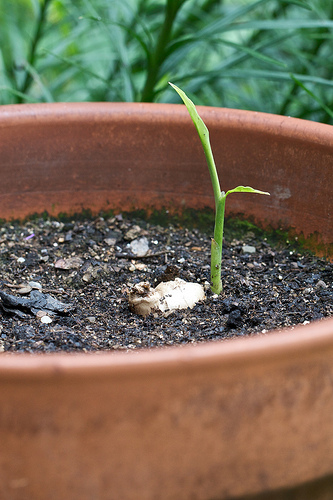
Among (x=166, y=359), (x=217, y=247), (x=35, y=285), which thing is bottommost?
(x=35, y=285)

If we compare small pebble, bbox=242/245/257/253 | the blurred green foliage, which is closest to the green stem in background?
the blurred green foliage

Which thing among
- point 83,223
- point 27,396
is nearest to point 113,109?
point 83,223

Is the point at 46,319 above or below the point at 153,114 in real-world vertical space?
below

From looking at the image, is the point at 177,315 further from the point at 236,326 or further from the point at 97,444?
the point at 97,444

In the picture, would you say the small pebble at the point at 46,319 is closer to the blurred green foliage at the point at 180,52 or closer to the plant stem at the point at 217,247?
the plant stem at the point at 217,247

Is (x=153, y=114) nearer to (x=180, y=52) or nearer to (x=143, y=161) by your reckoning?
(x=143, y=161)

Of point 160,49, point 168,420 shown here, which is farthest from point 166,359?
point 160,49

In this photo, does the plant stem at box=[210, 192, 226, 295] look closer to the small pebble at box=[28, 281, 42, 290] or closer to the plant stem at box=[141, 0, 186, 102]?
the small pebble at box=[28, 281, 42, 290]
